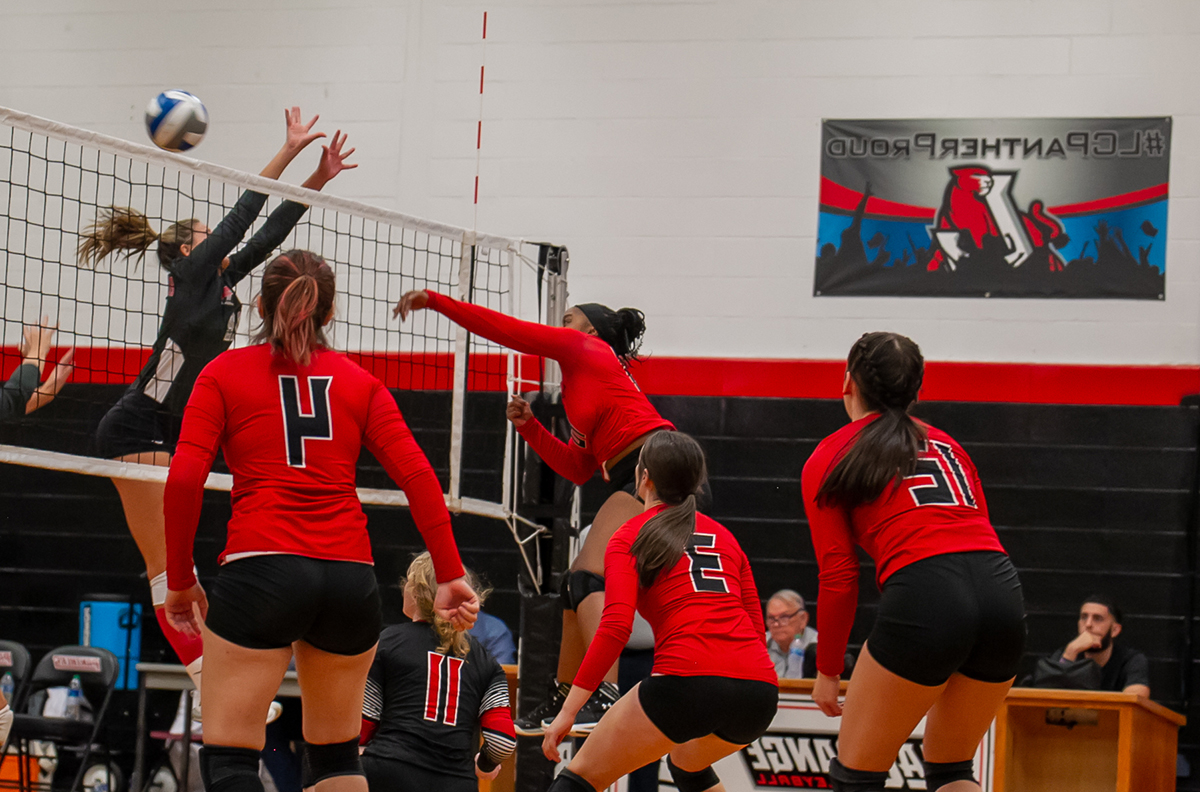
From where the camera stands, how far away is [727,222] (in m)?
8.63

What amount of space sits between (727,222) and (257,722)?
5.84 meters

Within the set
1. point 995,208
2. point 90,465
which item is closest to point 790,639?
point 995,208

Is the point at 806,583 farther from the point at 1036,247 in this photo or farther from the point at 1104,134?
the point at 1104,134

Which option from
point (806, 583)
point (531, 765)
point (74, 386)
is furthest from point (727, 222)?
point (74, 386)

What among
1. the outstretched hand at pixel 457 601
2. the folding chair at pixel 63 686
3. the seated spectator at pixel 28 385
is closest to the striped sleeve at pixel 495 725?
the outstretched hand at pixel 457 601

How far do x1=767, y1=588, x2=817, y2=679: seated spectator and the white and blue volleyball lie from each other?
176 inches

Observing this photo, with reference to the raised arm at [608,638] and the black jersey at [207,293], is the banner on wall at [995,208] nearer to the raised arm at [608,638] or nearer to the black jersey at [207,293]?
the black jersey at [207,293]

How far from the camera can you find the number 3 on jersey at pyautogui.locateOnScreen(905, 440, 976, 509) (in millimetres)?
3586

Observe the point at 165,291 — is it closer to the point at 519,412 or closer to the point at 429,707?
the point at 519,412

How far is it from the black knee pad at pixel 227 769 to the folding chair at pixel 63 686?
4335 mm

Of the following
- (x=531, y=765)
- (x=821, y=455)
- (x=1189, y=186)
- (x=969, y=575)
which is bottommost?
(x=531, y=765)

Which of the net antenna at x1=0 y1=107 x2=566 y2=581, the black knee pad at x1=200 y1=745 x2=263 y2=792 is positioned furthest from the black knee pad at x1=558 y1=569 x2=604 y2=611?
the net antenna at x1=0 y1=107 x2=566 y2=581

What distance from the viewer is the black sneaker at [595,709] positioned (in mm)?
4984

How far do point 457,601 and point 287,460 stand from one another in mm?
651
